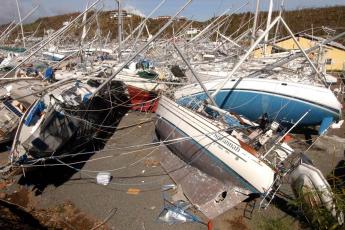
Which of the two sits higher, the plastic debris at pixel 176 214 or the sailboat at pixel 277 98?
the sailboat at pixel 277 98

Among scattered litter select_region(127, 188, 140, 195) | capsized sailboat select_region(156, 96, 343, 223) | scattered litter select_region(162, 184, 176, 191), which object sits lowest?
scattered litter select_region(127, 188, 140, 195)

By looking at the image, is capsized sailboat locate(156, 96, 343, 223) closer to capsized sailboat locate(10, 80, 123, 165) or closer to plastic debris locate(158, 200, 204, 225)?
plastic debris locate(158, 200, 204, 225)

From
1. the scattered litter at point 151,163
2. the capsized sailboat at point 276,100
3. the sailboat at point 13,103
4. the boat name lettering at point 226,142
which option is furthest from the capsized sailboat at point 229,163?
the sailboat at point 13,103

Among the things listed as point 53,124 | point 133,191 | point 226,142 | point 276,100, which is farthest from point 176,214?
point 276,100

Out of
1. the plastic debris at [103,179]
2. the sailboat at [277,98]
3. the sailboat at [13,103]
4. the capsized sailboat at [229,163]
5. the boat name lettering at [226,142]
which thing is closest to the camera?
the capsized sailboat at [229,163]

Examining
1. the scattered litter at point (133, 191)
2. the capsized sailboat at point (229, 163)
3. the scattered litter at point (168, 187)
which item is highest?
the capsized sailboat at point (229, 163)

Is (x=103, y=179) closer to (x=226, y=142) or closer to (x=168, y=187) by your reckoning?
(x=168, y=187)

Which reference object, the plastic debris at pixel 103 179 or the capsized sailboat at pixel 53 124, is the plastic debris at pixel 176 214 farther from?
the capsized sailboat at pixel 53 124

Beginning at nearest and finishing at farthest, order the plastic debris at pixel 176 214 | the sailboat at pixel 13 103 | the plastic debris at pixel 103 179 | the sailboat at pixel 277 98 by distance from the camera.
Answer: the plastic debris at pixel 176 214 < the plastic debris at pixel 103 179 < the sailboat at pixel 13 103 < the sailboat at pixel 277 98

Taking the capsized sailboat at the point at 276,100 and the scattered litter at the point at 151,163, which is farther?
the capsized sailboat at the point at 276,100

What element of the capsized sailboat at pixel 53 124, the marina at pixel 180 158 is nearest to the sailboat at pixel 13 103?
the marina at pixel 180 158

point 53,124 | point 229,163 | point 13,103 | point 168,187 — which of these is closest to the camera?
point 229,163

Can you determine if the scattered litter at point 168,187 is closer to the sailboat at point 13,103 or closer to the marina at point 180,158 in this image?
the marina at point 180,158

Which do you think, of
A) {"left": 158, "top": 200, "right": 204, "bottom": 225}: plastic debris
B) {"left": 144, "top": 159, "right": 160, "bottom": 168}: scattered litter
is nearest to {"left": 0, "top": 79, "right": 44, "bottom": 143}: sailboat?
{"left": 144, "top": 159, "right": 160, "bottom": 168}: scattered litter
